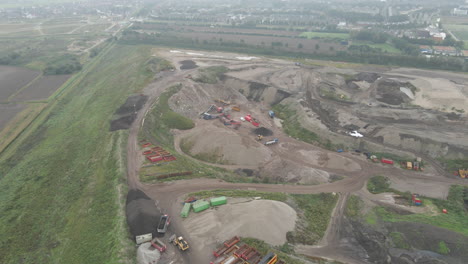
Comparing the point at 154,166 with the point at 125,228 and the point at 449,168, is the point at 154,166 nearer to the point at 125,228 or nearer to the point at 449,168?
the point at 125,228

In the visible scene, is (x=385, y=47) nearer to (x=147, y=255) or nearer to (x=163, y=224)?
(x=163, y=224)

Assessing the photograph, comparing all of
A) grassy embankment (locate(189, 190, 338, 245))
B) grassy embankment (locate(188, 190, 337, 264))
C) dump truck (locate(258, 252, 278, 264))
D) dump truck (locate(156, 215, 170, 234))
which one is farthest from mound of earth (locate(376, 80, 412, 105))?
dump truck (locate(156, 215, 170, 234))

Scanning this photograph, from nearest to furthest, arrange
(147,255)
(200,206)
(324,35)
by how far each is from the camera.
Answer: (147,255), (200,206), (324,35)

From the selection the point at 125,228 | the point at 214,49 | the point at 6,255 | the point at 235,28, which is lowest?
the point at 6,255

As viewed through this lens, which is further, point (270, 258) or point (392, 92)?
point (392, 92)

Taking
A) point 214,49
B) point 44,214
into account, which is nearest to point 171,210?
point 44,214

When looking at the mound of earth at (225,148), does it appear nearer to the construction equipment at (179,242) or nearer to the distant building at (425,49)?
the construction equipment at (179,242)

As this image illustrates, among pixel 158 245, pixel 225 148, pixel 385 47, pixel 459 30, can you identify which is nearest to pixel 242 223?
pixel 158 245
